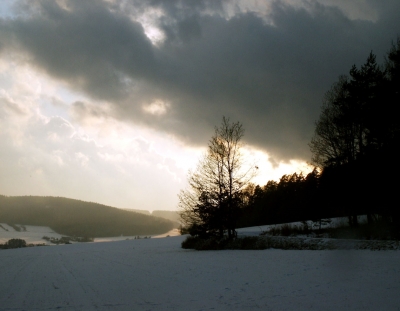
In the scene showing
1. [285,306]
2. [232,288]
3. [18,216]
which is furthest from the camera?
[18,216]

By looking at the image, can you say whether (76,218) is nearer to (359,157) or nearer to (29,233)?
(29,233)

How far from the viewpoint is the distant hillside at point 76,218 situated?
108438 mm

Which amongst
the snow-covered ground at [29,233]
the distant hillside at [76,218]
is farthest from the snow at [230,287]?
the distant hillside at [76,218]

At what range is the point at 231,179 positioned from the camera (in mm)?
33062

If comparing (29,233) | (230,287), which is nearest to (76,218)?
(29,233)

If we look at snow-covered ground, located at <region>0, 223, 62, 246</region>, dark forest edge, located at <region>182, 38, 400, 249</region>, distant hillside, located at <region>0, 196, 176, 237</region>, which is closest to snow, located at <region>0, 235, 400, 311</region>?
dark forest edge, located at <region>182, 38, 400, 249</region>

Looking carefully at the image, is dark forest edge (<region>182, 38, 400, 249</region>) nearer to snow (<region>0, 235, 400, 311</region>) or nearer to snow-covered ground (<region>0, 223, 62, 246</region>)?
snow (<region>0, 235, 400, 311</region>)

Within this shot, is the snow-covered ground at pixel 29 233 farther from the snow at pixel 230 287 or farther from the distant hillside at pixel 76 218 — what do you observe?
the snow at pixel 230 287

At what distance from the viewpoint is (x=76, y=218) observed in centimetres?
11344

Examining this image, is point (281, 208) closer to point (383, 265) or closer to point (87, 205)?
point (383, 265)

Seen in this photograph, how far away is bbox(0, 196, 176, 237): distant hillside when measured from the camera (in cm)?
10844

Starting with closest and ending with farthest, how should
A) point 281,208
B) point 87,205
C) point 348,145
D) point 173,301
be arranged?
point 173,301
point 348,145
point 281,208
point 87,205

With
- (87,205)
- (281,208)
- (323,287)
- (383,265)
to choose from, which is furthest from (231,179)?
(87,205)

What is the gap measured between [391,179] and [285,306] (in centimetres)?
2335
